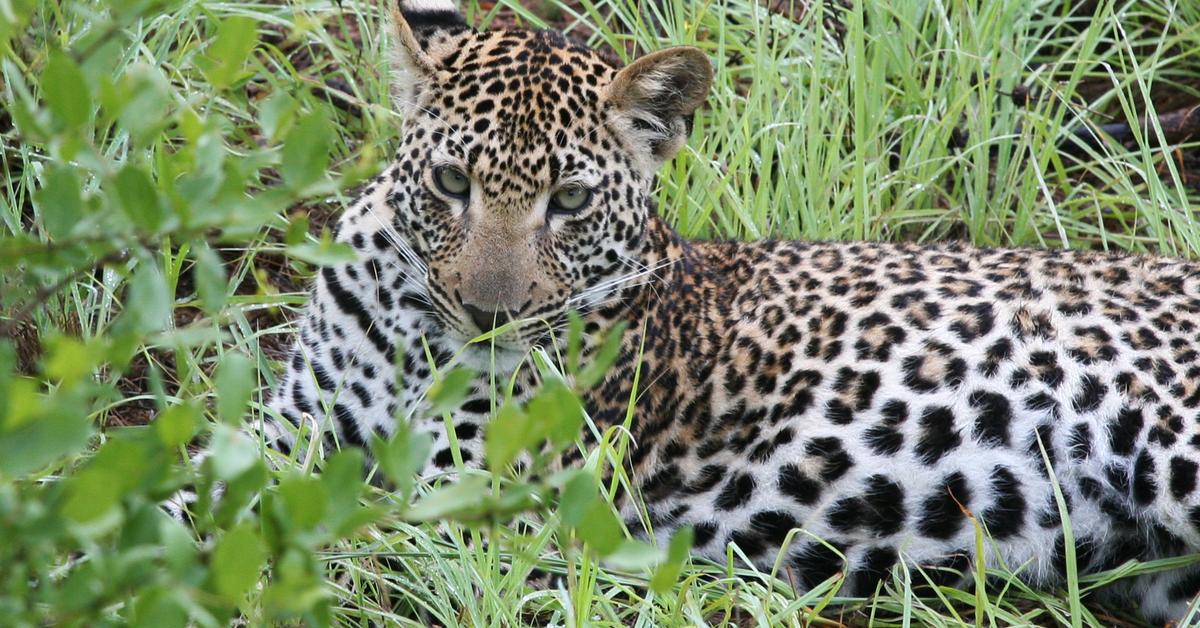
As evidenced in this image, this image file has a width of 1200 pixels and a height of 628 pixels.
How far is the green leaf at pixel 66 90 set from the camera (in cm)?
243

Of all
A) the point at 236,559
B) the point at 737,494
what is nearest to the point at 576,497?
the point at 236,559

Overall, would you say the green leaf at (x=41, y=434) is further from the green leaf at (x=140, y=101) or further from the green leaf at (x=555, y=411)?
the green leaf at (x=555, y=411)

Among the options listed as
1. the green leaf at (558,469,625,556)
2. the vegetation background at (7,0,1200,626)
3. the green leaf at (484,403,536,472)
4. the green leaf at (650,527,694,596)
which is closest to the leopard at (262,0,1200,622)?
the vegetation background at (7,0,1200,626)

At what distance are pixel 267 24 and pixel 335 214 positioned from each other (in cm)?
144

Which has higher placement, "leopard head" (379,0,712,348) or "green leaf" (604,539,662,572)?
"green leaf" (604,539,662,572)

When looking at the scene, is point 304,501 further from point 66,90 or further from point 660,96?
point 660,96

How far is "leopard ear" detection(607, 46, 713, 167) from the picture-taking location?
536cm

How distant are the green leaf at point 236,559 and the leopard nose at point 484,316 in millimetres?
2644

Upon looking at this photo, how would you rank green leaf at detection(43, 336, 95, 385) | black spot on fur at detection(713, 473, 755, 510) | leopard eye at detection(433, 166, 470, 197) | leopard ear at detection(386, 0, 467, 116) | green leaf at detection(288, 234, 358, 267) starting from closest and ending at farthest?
green leaf at detection(43, 336, 95, 385), green leaf at detection(288, 234, 358, 267), leopard eye at detection(433, 166, 470, 197), leopard ear at detection(386, 0, 467, 116), black spot on fur at detection(713, 473, 755, 510)

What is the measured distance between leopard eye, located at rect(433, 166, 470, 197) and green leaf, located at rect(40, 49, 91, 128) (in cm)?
271

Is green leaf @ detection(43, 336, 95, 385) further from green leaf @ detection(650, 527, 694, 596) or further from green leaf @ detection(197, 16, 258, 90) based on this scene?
green leaf @ detection(650, 527, 694, 596)

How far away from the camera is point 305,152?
2570 mm

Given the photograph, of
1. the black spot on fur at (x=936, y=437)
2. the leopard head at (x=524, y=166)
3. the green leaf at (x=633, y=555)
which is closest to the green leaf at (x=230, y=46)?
the green leaf at (x=633, y=555)

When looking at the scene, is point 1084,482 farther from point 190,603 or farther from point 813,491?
point 190,603
